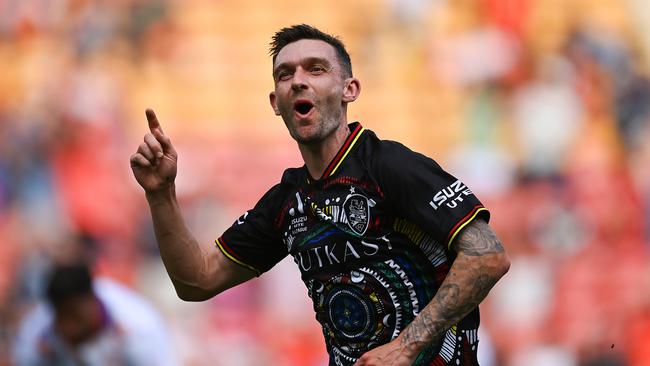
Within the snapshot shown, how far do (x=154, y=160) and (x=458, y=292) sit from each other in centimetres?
124

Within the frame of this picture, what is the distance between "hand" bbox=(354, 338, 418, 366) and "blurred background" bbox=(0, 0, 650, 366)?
6173 mm

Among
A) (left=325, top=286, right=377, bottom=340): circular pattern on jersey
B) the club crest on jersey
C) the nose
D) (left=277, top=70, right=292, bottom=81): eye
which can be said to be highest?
(left=277, top=70, right=292, bottom=81): eye

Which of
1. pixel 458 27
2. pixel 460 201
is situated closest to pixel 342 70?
pixel 460 201

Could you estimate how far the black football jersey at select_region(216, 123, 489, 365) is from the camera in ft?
12.3

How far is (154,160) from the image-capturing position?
13.6 feet

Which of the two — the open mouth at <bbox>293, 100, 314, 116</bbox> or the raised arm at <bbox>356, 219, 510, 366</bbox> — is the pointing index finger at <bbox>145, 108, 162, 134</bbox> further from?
the raised arm at <bbox>356, 219, 510, 366</bbox>

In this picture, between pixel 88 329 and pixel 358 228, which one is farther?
pixel 88 329

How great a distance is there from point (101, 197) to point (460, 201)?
21.8ft

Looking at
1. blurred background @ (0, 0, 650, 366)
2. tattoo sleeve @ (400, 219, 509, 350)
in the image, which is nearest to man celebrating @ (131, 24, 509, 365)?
tattoo sleeve @ (400, 219, 509, 350)

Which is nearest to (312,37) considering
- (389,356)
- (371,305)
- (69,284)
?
(371,305)

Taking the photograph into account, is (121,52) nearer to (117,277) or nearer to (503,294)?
(117,277)

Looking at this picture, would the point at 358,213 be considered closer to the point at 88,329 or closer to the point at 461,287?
the point at 461,287

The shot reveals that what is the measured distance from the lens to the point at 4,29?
1067 centimetres

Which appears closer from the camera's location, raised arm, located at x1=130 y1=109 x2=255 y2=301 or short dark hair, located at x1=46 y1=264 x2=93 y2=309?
raised arm, located at x1=130 y1=109 x2=255 y2=301
